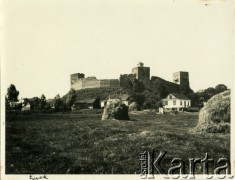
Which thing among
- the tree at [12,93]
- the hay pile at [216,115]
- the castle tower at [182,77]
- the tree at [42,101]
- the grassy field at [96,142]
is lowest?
the grassy field at [96,142]

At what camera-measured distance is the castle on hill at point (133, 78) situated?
1373cm

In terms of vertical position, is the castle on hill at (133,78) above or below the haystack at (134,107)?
above

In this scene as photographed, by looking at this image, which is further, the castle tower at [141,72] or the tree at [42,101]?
the tree at [42,101]

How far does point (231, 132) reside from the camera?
1354 centimetres

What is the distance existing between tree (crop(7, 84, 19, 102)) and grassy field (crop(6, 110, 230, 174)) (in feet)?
1.69

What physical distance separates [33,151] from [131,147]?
2.72 meters

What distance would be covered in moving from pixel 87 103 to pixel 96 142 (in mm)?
1263

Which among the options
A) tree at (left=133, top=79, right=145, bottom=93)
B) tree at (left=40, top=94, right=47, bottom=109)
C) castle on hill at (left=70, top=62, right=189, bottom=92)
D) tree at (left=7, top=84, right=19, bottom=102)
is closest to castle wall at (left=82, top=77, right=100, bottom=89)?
castle on hill at (left=70, top=62, right=189, bottom=92)

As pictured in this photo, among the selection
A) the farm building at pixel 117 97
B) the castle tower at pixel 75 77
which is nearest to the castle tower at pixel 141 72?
the farm building at pixel 117 97

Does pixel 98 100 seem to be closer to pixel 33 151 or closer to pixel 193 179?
pixel 33 151

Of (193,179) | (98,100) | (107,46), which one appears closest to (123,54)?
(107,46)

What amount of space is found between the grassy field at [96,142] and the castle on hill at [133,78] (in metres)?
0.85

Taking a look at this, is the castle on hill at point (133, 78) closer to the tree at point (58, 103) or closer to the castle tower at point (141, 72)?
the castle tower at point (141, 72)

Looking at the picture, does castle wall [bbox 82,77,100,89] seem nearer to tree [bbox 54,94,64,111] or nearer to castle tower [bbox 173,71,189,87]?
tree [bbox 54,94,64,111]
